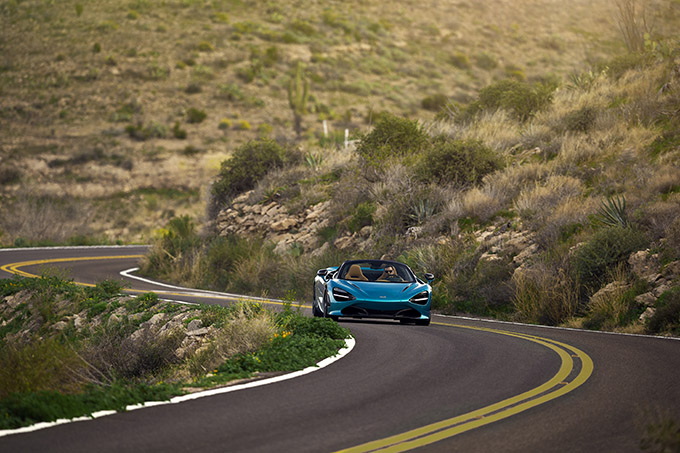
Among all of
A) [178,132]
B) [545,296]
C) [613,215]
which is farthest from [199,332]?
[178,132]

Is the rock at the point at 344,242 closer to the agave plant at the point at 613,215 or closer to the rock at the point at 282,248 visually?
the rock at the point at 282,248

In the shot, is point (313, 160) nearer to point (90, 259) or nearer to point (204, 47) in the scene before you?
point (90, 259)

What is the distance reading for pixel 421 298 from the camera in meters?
15.6

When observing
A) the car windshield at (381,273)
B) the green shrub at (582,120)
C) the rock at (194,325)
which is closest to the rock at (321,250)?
the car windshield at (381,273)

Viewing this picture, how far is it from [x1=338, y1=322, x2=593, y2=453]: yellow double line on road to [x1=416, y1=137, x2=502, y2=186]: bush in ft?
50.0

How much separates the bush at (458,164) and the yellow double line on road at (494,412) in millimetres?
15226

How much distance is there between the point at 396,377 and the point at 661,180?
14.0 meters

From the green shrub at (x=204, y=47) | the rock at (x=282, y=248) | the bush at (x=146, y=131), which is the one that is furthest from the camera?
the green shrub at (x=204, y=47)

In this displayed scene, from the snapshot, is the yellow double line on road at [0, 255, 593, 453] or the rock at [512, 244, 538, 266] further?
the rock at [512, 244, 538, 266]

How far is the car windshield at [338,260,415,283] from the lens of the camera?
15.7 meters

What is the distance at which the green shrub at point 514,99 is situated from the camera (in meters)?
34.2

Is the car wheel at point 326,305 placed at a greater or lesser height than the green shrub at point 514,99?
lesser

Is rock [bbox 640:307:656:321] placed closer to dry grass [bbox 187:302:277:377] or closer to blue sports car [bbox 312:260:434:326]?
blue sports car [bbox 312:260:434:326]

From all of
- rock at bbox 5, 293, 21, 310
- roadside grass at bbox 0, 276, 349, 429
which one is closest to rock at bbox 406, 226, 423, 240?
roadside grass at bbox 0, 276, 349, 429
